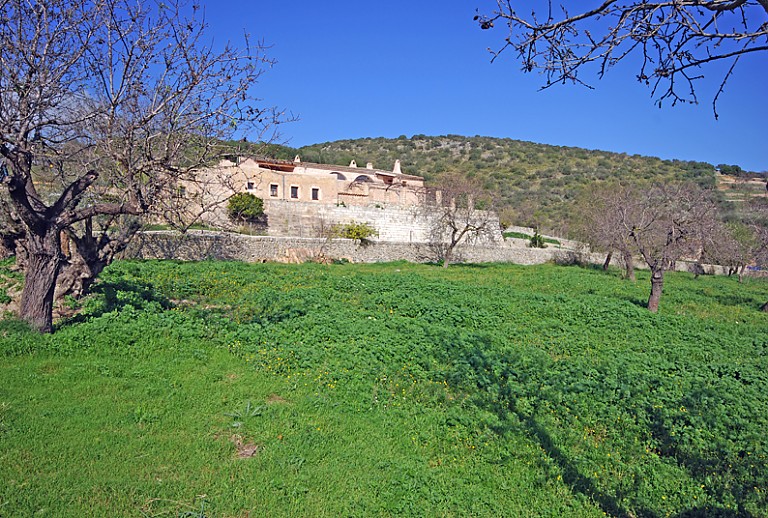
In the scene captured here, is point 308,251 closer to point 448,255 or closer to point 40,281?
point 448,255

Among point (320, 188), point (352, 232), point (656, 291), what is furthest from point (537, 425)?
point (320, 188)

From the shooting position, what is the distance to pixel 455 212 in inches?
1155

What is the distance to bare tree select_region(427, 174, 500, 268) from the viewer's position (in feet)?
95.7

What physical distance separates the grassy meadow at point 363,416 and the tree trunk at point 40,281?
316 mm

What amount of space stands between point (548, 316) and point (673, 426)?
5.85 m

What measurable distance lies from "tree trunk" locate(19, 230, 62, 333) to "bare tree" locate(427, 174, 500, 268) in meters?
22.3

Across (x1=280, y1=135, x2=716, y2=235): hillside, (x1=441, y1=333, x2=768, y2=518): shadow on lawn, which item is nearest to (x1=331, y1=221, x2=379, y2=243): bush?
(x1=441, y1=333, x2=768, y2=518): shadow on lawn

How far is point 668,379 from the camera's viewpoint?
714 cm

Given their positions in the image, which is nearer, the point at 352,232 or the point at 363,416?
the point at 363,416

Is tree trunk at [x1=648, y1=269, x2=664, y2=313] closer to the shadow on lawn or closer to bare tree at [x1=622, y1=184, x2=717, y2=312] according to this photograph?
bare tree at [x1=622, y1=184, x2=717, y2=312]

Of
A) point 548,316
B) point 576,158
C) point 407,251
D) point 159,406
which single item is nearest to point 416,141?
point 576,158

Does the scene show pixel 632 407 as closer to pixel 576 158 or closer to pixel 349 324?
pixel 349 324

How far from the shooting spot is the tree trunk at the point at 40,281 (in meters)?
7.15

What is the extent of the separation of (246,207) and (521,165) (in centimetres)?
5972
